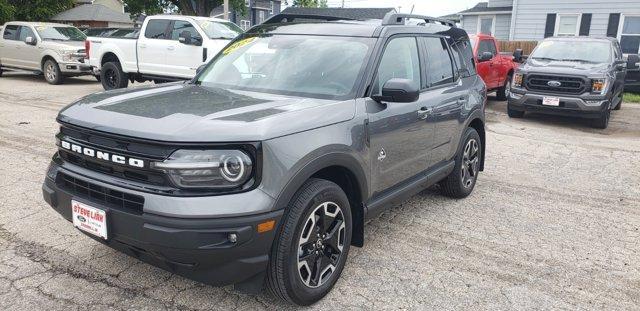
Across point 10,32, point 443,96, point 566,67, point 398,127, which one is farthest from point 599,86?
point 10,32

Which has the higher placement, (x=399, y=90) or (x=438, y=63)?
(x=438, y=63)

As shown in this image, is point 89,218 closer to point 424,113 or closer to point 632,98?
point 424,113

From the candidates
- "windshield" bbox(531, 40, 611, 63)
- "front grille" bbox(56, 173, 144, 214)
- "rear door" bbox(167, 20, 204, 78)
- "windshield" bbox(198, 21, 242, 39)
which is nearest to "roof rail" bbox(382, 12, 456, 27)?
"front grille" bbox(56, 173, 144, 214)

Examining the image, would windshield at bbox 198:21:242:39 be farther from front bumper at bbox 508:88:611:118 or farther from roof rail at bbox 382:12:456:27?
roof rail at bbox 382:12:456:27

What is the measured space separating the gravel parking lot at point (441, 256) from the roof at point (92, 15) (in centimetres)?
3713

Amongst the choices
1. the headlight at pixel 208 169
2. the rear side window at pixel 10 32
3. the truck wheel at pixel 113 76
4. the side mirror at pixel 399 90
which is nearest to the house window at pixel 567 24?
the truck wheel at pixel 113 76

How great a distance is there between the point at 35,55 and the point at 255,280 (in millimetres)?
15063

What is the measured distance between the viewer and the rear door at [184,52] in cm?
1129

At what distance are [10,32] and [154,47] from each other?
718 cm

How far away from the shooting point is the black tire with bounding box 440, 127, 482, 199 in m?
5.19

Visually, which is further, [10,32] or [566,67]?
[10,32]

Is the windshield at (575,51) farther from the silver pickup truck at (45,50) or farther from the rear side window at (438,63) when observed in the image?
the silver pickup truck at (45,50)

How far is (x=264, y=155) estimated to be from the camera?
2.72 meters

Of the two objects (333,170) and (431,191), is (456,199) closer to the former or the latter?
(431,191)
